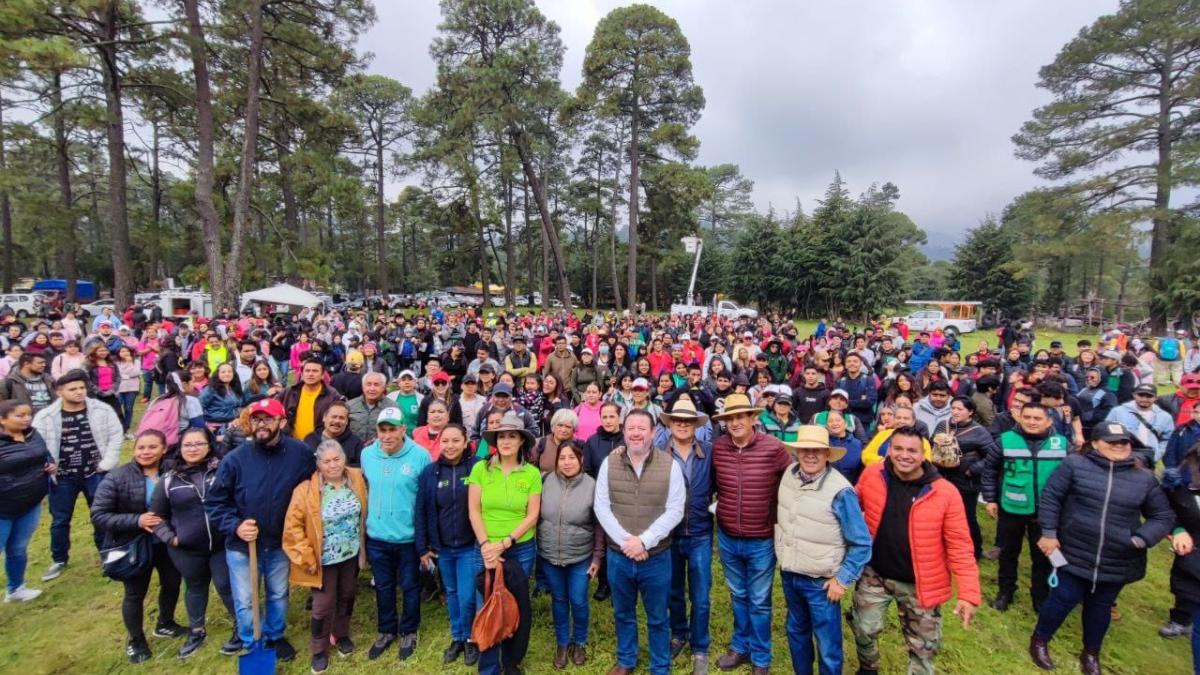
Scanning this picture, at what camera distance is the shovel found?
3236 millimetres

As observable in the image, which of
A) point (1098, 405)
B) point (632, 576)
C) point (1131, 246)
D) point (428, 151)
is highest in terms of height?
point (428, 151)

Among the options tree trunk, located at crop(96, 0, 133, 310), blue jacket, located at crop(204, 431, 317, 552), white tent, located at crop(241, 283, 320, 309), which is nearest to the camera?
blue jacket, located at crop(204, 431, 317, 552)

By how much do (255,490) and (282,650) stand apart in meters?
1.28

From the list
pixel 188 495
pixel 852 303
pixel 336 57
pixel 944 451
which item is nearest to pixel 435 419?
pixel 188 495

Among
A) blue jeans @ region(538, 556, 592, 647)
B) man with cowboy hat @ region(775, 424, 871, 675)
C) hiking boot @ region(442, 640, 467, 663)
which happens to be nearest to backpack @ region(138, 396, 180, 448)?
hiking boot @ region(442, 640, 467, 663)

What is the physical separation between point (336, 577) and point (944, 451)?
468cm

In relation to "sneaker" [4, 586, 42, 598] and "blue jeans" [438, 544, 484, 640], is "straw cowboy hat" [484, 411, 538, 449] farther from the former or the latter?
"sneaker" [4, 586, 42, 598]

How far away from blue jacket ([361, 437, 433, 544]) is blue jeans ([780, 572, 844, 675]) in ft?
8.49

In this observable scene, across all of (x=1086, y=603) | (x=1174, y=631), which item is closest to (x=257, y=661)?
(x=1086, y=603)

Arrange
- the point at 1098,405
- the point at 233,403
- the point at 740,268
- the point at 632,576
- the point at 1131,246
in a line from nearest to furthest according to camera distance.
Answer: the point at 632,576
the point at 233,403
the point at 1098,405
the point at 1131,246
the point at 740,268

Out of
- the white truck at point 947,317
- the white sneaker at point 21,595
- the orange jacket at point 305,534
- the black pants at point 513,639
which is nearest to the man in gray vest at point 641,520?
the black pants at point 513,639

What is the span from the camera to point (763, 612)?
327 centimetres

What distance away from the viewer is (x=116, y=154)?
14.5 metres

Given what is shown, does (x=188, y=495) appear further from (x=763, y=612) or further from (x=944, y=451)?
(x=944, y=451)
